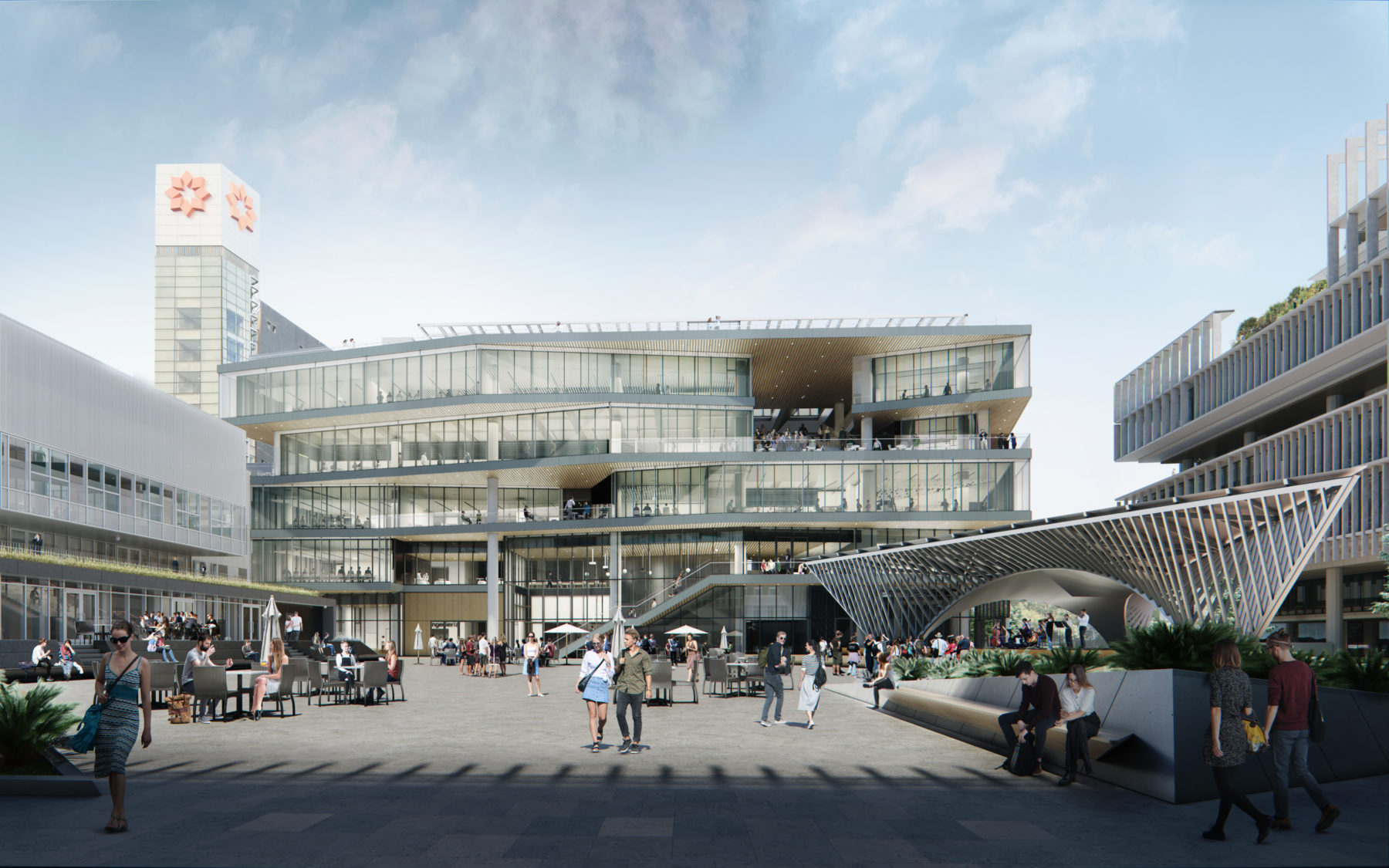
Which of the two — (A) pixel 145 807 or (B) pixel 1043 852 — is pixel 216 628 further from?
(B) pixel 1043 852

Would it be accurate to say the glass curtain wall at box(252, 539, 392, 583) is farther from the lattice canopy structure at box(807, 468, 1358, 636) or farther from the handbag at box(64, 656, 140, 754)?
the handbag at box(64, 656, 140, 754)

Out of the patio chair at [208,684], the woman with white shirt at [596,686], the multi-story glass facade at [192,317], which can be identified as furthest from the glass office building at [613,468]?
the multi-story glass facade at [192,317]

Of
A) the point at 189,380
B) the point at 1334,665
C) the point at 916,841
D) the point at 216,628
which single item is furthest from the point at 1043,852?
the point at 189,380

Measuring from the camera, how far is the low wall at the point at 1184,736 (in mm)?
11883

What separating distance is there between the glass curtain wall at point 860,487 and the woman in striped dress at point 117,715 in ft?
169

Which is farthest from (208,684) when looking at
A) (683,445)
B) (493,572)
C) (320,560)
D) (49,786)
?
(320,560)

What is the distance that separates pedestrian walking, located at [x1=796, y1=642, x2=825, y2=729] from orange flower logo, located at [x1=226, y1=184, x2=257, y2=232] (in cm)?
13820

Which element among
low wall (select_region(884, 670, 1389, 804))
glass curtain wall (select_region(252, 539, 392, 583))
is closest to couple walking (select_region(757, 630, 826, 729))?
low wall (select_region(884, 670, 1389, 804))

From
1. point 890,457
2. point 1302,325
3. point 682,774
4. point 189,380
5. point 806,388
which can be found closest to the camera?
point 682,774

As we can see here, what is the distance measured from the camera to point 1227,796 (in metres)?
9.55

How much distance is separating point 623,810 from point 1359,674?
9430 millimetres

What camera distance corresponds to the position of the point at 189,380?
14012 centimetres

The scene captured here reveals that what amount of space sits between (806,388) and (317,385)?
30.2m

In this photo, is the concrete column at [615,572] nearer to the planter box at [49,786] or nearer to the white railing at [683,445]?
the white railing at [683,445]
